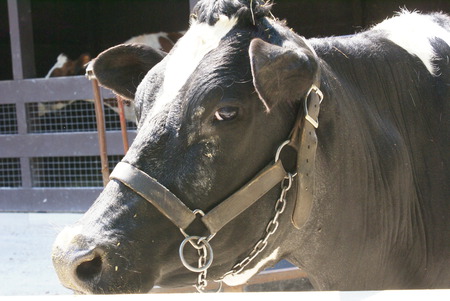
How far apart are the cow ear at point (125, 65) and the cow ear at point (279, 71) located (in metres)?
0.88

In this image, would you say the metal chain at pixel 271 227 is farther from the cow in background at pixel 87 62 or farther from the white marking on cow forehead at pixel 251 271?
the cow in background at pixel 87 62

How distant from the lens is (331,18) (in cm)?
1052

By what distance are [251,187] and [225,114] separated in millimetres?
255

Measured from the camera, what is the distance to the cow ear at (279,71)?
1642 millimetres

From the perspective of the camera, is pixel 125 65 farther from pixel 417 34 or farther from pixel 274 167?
pixel 417 34

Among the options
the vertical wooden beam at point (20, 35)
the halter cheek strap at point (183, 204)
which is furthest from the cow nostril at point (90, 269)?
the vertical wooden beam at point (20, 35)

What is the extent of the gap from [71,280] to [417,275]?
1.41 meters

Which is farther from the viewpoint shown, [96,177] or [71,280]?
[96,177]

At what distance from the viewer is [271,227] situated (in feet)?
6.20

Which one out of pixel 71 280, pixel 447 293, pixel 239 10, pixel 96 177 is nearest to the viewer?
pixel 447 293

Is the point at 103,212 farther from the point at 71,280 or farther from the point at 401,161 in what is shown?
the point at 401,161

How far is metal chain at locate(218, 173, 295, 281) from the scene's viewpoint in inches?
73.7

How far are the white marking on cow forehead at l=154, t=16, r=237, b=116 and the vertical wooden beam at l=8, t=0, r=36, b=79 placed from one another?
18.1 ft

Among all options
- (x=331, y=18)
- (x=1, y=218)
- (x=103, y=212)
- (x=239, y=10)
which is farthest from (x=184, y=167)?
(x=331, y=18)
